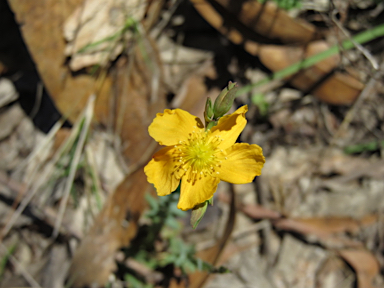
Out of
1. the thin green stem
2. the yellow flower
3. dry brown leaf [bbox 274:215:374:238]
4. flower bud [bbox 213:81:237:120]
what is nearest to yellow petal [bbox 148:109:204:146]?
the yellow flower

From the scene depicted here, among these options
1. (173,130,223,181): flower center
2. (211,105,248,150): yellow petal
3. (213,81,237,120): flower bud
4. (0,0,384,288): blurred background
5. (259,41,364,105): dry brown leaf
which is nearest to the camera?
(213,81,237,120): flower bud

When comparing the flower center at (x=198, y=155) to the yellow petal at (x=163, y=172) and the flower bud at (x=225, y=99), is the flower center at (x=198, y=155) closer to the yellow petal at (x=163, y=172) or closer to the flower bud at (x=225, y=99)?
the yellow petal at (x=163, y=172)

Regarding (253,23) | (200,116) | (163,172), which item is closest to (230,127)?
(163,172)

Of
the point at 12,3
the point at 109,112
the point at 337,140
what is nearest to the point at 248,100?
the point at 337,140

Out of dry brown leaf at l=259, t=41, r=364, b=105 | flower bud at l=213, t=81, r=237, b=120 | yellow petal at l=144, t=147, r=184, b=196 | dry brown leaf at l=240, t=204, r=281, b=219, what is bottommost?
dry brown leaf at l=240, t=204, r=281, b=219

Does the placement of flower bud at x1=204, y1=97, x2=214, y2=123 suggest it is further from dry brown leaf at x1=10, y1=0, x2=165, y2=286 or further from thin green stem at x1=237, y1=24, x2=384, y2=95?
thin green stem at x1=237, y1=24, x2=384, y2=95

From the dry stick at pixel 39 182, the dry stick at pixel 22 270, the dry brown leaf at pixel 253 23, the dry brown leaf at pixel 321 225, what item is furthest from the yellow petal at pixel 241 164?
the dry stick at pixel 22 270

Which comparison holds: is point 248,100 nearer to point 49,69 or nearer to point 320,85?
point 320,85
